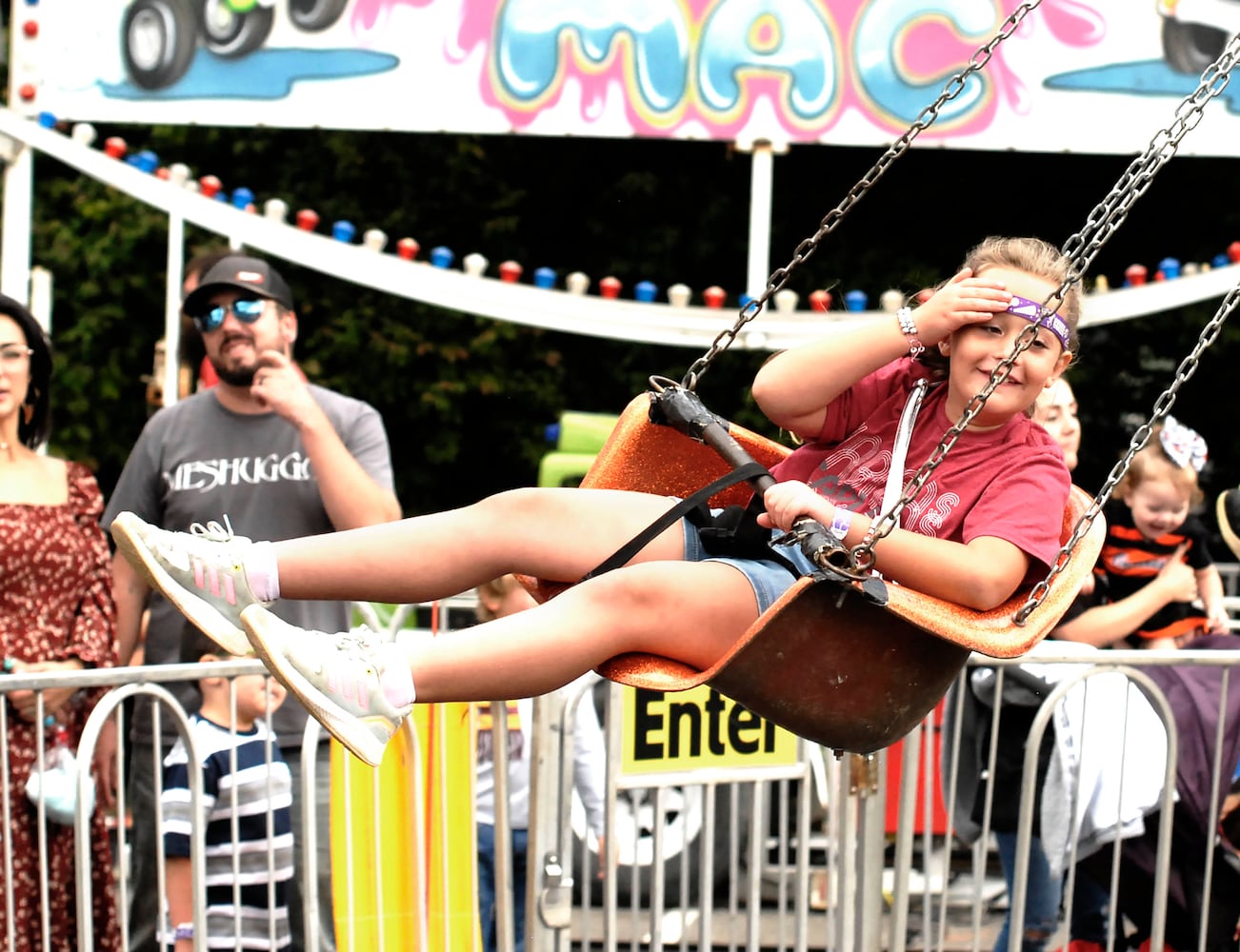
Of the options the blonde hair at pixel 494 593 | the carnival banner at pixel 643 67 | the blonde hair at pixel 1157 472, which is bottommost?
the blonde hair at pixel 494 593

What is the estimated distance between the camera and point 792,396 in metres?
3.05

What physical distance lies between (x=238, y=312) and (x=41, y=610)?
0.84 metres

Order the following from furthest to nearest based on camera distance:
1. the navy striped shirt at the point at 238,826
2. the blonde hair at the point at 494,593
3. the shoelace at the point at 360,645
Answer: the blonde hair at the point at 494,593, the navy striped shirt at the point at 238,826, the shoelace at the point at 360,645

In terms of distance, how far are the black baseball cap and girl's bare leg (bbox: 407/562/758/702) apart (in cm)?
161

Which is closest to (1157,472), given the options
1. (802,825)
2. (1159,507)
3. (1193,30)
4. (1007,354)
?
(1159,507)

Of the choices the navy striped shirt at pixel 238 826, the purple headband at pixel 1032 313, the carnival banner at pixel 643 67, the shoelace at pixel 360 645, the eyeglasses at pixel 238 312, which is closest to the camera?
the shoelace at pixel 360 645

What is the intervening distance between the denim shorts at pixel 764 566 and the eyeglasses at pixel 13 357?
6.47ft

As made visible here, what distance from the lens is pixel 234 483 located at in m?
4.05

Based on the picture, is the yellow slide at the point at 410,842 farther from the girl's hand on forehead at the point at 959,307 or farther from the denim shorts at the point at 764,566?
the girl's hand on forehead at the point at 959,307

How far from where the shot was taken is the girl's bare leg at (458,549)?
288cm

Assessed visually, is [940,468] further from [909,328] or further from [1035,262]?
[1035,262]

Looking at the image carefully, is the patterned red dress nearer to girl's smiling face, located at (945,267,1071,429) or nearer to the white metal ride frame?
the white metal ride frame

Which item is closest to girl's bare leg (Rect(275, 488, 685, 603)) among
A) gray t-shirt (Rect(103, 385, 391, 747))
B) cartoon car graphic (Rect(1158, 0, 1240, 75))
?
gray t-shirt (Rect(103, 385, 391, 747))

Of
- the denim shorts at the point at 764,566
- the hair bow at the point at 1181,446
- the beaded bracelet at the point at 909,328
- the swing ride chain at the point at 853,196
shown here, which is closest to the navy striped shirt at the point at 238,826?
the denim shorts at the point at 764,566
